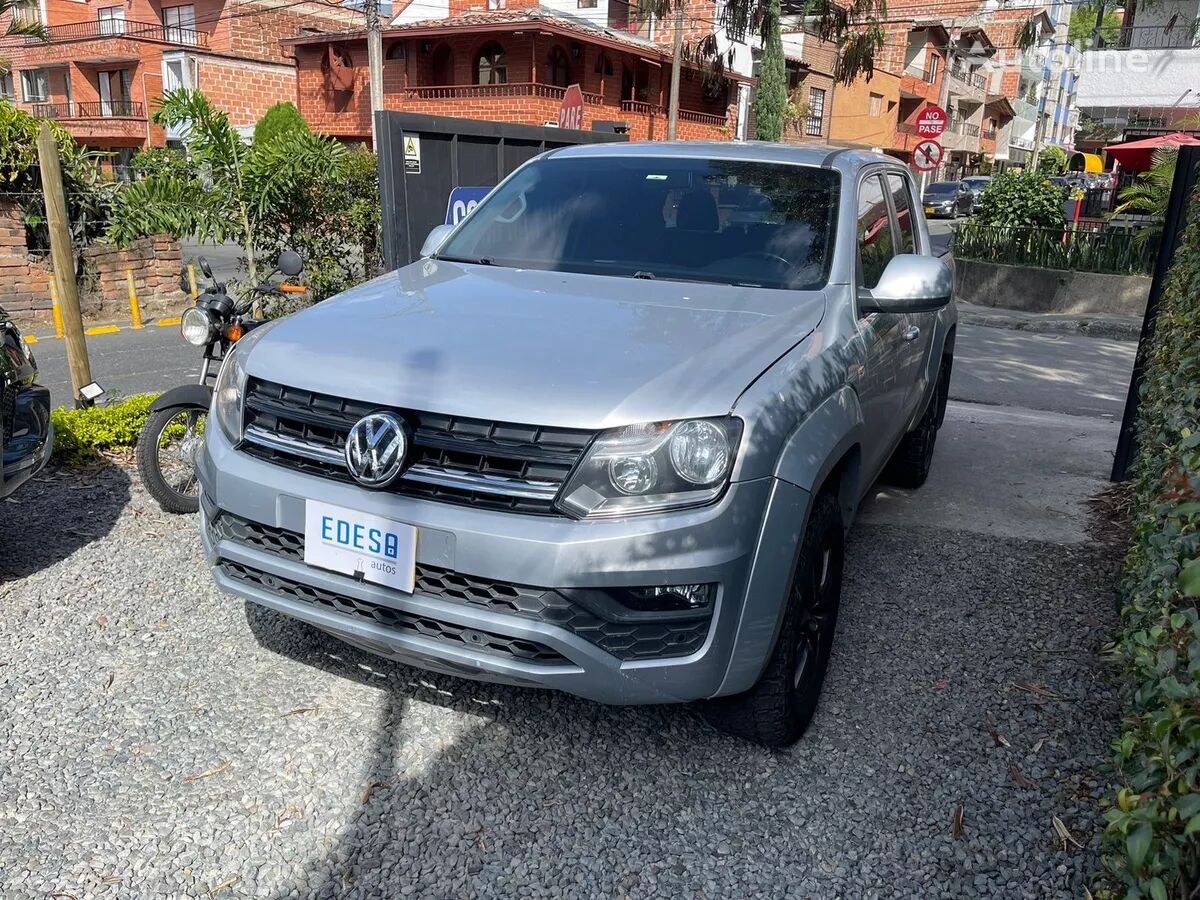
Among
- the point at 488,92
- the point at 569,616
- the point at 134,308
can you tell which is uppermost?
the point at 488,92

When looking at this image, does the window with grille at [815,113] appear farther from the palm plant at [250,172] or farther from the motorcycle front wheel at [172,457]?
the motorcycle front wheel at [172,457]

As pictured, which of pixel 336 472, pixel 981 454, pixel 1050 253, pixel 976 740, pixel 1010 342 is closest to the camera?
pixel 336 472

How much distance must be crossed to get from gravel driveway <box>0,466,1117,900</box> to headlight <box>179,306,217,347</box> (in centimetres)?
144

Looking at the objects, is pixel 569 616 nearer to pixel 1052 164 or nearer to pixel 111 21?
pixel 1052 164

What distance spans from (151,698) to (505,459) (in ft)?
5.34

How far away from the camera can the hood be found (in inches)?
99.9

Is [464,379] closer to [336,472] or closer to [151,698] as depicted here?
[336,472]

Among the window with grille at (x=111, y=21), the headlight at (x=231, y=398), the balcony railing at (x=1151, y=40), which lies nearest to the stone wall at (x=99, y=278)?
the headlight at (x=231, y=398)

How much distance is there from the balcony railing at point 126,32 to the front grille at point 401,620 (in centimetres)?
4421

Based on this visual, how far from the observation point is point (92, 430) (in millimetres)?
5438

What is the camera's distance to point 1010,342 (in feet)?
39.1

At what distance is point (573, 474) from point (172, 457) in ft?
11.3

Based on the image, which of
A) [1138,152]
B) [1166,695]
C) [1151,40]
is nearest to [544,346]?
[1166,695]

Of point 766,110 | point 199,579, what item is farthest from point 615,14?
point 199,579
